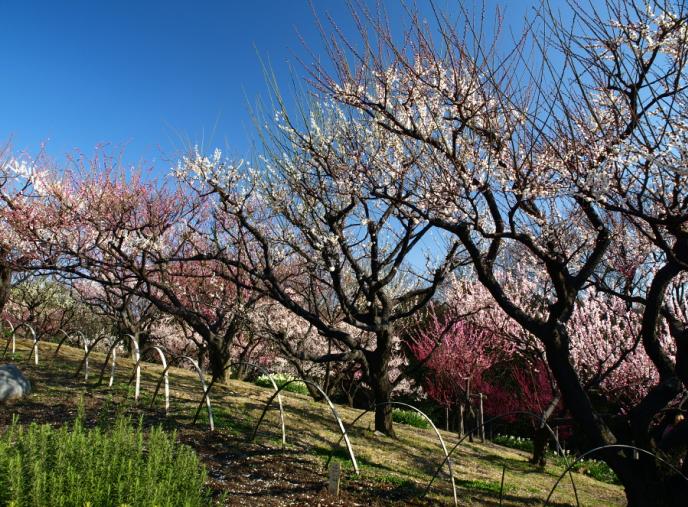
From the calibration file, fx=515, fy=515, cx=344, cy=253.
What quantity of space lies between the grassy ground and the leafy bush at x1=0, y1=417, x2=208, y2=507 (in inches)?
15.6

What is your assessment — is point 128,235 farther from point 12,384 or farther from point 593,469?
point 593,469

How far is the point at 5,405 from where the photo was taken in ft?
24.7

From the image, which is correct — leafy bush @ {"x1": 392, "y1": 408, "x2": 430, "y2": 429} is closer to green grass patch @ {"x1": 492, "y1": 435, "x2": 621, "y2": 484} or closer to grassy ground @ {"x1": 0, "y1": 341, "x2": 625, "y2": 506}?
grassy ground @ {"x1": 0, "y1": 341, "x2": 625, "y2": 506}

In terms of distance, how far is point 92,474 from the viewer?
3463 millimetres

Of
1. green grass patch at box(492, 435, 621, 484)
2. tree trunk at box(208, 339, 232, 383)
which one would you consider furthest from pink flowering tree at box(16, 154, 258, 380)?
green grass patch at box(492, 435, 621, 484)

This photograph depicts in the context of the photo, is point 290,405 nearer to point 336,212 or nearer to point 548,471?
point 336,212

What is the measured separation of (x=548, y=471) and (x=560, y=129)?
7042 mm

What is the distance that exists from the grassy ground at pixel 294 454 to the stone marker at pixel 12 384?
21 cm

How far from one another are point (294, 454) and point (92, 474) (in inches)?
127

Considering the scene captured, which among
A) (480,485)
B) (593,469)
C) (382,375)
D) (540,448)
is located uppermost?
(382,375)

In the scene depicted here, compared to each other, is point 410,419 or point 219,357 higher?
point 219,357

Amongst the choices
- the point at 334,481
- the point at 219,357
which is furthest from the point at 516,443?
the point at 334,481

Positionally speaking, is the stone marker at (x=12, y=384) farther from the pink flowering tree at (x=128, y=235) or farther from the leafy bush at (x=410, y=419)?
the leafy bush at (x=410, y=419)

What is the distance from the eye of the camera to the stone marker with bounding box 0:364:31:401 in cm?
766
